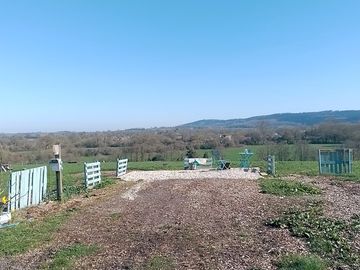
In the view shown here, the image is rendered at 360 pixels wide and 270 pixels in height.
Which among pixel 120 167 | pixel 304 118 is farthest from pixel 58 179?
pixel 304 118

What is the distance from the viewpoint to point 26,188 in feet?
43.1

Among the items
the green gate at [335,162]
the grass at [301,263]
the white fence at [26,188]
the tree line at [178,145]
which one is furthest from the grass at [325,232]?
the tree line at [178,145]

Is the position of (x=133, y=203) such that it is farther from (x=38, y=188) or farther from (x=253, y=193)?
(x=253, y=193)

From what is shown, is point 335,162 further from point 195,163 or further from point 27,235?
point 27,235

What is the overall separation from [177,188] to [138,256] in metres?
8.93

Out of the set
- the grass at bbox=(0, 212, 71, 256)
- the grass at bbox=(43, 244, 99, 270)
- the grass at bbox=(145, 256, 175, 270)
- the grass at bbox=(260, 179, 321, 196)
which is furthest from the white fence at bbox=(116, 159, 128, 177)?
the grass at bbox=(145, 256, 175, 270)

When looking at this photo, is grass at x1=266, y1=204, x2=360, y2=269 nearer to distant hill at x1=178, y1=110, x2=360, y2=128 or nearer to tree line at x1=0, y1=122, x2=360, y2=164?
tree line at x1=0, y1=122, x2=360, y2=164

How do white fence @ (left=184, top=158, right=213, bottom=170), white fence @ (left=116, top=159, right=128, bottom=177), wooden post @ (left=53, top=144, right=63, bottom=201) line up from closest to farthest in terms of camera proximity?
wooden post @ (left=53, top=144, right=63, bottom=201) → white fence @ (left=116, top=159, right=128, bottom=177) → white fence @ (left=184, top=158, right=213, bottom=170)

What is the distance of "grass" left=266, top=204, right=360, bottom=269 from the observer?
278 inches

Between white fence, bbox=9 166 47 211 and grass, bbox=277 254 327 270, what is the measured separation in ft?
26.2

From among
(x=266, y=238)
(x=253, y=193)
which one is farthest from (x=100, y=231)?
(x=253, y=193)

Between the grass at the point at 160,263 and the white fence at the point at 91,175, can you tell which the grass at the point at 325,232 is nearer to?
the grass at the point at 160,263

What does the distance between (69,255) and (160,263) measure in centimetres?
176

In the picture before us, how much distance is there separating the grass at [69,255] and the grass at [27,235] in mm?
864
